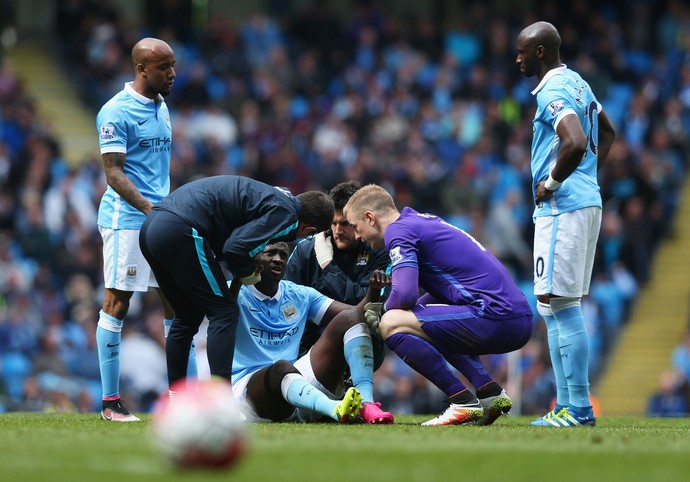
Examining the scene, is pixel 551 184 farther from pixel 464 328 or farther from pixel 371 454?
pixel 371 454

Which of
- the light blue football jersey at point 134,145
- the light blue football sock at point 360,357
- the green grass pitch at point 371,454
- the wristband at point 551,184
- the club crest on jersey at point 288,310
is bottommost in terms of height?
the green grass pitch at point 371,454

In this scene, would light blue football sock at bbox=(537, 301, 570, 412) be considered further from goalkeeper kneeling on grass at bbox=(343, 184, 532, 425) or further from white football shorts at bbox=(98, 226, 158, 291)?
white football shorts at bbox=(98, 226, 158, 291)

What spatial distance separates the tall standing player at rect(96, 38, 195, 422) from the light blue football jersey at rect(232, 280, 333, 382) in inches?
27.8

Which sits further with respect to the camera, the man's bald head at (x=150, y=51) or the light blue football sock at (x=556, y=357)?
the man's bald head at (x=150, y=51)

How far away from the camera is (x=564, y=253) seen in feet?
27.4

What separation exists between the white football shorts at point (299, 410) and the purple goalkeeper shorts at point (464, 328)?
88 centimetres

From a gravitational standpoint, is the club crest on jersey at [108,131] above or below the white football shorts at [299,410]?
above

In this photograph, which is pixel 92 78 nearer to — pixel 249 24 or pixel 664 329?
pixel 249 24

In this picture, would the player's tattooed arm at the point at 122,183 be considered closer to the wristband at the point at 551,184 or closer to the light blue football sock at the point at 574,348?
the wristband at the point at 551,184

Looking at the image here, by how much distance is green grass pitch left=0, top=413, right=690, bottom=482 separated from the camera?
17.1 ft

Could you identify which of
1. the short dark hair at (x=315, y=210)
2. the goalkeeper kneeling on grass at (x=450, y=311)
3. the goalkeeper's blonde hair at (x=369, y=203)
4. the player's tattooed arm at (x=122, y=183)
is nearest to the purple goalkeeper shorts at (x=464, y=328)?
the goalkeeper kneeling on grass at (x=450, y=311)

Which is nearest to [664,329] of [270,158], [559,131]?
[270,158]

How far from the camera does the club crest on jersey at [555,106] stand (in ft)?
27.4

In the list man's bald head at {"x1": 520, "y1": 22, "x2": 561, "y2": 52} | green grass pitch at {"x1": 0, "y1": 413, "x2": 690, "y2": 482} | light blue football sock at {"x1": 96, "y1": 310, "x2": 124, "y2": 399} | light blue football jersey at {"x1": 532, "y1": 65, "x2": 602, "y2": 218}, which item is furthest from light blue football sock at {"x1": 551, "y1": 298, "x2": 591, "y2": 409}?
light blue football sock at {"x1": 96, "y1": 310, "x2": 124, "y2": 399}
